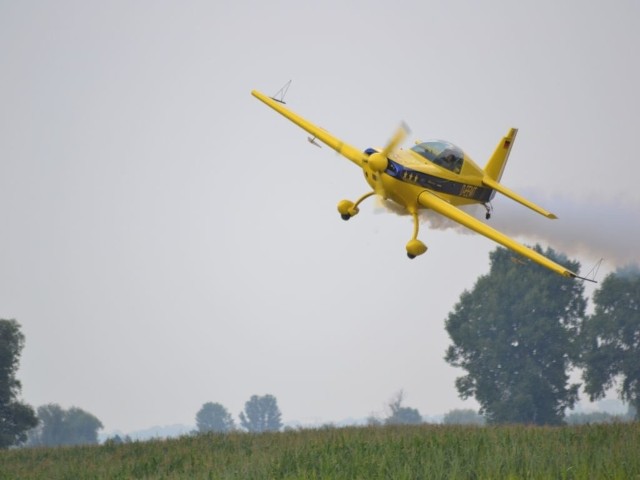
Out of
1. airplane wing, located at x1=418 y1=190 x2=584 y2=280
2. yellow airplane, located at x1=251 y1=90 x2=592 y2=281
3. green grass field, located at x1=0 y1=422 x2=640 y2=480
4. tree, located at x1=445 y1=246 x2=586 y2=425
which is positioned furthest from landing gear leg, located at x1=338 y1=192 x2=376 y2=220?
tree, located at x1=445 y1=246 x2=586 y2=425

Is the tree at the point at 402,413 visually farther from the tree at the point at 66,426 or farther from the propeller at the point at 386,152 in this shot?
the propeller at the point at 386,152

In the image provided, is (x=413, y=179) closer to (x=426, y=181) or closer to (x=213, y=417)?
(x=426, y=181)

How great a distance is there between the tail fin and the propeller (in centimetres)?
585

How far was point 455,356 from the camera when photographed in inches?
3034

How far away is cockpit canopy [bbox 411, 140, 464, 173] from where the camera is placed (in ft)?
103

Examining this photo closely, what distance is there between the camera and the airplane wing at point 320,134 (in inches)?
1296

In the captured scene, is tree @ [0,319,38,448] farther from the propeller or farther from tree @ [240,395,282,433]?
tree @ [240,395,282,433]

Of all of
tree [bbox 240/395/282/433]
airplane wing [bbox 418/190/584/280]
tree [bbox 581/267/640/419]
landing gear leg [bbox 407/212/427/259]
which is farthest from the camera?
tree [bbox 240/395/282/433]

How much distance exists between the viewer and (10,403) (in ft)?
201

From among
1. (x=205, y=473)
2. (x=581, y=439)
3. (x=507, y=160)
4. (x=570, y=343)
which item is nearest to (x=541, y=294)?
(x=570, y=343)

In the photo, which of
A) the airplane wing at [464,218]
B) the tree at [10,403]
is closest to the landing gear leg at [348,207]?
the airplane wing at [464,218]

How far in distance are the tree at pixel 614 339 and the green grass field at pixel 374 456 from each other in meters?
45.2

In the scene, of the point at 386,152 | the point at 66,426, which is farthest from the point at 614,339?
the point at 66,426

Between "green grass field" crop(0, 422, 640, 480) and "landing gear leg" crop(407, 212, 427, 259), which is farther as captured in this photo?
"landing gear leg" crop(407, 212, 427, 259)
